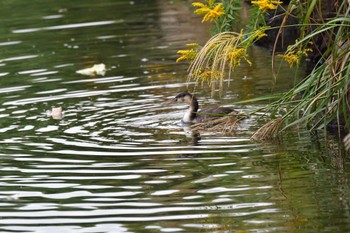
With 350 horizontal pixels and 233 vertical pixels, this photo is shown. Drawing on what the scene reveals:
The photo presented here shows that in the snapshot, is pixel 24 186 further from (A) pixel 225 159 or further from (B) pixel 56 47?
(B) pixel 56 47

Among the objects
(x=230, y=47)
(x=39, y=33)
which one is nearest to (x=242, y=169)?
(x=230, y=47)

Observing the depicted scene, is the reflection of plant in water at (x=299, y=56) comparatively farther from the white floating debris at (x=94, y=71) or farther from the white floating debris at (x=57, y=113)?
the white floating debris at (x=94, y=71)

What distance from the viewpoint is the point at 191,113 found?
45.8ft

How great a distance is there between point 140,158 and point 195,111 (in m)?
2.60

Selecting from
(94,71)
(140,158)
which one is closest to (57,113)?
(140,158)

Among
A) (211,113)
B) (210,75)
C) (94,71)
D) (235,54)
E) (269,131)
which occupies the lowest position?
(94,71)

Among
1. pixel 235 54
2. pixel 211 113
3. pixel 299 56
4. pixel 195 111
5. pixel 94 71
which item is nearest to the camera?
pixel 235 54

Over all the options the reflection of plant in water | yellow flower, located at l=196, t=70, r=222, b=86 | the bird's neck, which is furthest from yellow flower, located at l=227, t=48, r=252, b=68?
the bird's neck

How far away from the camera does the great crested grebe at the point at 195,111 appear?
13617mm

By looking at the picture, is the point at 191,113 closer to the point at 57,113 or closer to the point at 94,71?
the point at 57,113

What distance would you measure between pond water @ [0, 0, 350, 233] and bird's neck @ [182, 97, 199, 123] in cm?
20

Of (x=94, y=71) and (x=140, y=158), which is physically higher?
(x=140, y=158)

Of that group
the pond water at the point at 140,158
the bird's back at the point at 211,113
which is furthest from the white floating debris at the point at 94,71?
the bird's back at the point at 211,113

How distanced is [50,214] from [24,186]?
120 cm
